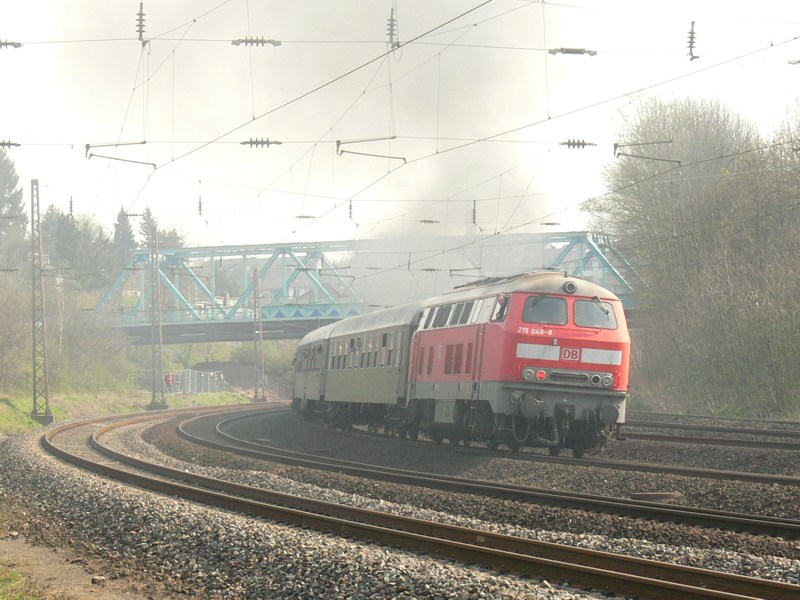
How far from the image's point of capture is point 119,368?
224 ft

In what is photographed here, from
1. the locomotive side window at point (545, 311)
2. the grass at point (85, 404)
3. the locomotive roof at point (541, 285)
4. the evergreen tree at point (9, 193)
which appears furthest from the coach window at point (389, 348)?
the evergreen tree at point (9, 193)

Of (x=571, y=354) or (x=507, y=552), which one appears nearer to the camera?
(x=507, y=552)

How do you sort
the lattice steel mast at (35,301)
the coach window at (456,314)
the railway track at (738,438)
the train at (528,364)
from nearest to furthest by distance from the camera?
the train at (528,364) < the railway track at (738,438) < the coach window at (456,314) < the lattice steel mast at (35,301)

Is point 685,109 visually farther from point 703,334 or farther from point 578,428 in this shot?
point 578,428

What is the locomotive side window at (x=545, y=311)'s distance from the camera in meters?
19.6

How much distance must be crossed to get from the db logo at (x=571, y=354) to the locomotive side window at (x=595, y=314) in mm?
598

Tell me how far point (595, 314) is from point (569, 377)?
5.13ft

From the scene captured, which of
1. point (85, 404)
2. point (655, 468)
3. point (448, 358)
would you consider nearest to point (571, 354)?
point (655, 468)

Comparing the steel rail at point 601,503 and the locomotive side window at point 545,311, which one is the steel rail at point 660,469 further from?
the locomotive side window at point 545,311

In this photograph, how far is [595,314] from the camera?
20109 millimetres

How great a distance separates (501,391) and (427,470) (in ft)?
9.08

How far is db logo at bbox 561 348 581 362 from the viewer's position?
19453 millimetres

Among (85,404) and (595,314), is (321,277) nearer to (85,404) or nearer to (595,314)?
(85,404)

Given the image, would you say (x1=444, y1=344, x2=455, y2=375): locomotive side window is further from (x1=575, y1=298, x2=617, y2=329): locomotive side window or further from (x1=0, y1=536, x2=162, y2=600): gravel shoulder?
(x1=0, y1=536, x2=162, y2=600): gravel shoulder
